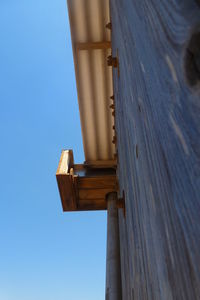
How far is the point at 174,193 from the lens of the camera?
0.50 meters

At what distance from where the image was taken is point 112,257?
3352mm

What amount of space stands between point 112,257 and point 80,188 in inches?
48.4

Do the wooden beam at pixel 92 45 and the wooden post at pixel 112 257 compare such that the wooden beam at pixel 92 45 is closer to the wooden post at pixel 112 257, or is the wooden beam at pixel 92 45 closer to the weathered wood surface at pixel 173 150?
the wooden post at pixel 112 257

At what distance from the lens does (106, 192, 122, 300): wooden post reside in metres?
2.90

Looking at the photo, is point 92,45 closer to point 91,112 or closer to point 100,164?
point 91,112

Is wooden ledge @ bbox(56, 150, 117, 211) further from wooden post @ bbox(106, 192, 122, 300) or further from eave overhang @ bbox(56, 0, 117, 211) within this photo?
wooden post @ bbox(106, 192, 122, 300)

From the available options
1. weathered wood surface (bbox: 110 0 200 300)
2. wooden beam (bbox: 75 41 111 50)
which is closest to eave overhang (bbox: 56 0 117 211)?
wooden beam (bbox: 75 41 111 50)

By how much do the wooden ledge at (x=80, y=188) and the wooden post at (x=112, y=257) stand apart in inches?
8.5

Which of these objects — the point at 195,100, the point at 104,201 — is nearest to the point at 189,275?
the point at 195,100

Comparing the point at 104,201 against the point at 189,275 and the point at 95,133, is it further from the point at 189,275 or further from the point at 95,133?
the point at 189,275

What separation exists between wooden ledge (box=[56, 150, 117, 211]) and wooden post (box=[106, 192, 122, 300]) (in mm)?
215

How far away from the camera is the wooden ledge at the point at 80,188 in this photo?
380cm

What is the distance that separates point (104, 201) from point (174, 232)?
3992 mm

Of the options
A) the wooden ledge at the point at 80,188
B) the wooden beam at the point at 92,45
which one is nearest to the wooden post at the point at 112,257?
the wooden ledge at the point at 80,188
